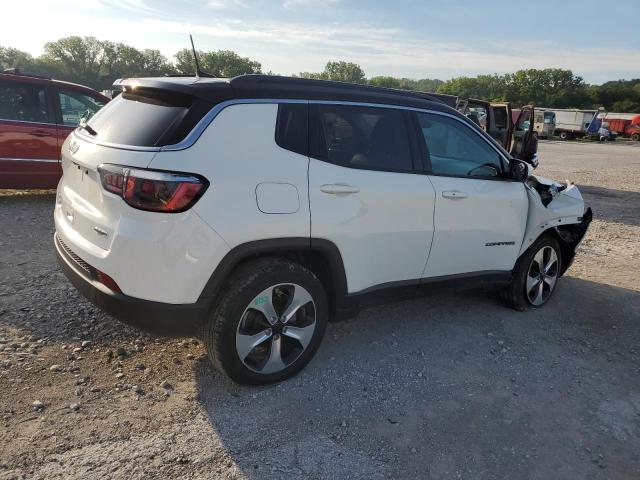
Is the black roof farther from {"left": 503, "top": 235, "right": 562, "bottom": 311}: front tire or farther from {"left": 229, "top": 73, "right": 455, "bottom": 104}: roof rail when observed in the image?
{"left": 503, "top": 235, "right": 562, "bottom": 311}: front tire

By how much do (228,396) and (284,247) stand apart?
0.98m

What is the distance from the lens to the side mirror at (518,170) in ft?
13.1

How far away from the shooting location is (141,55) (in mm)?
111875

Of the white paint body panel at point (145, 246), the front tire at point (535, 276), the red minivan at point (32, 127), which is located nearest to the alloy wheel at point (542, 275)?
the front tire at point (535, 276)

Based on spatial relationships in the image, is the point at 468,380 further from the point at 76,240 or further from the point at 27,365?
the point at 27,365

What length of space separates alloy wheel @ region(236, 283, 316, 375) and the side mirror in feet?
6.88

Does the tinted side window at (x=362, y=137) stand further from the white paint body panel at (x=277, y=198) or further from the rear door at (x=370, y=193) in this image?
the white paint body panel at (x=277, y=198)

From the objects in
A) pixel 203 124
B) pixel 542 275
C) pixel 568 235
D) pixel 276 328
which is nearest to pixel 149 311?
pixel 276 328

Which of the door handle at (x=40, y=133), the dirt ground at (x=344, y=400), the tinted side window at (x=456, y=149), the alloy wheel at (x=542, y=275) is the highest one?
the tinted side window at (x=456, y=149)

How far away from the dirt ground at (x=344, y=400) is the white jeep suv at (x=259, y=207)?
40 cm

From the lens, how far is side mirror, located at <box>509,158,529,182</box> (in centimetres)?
398

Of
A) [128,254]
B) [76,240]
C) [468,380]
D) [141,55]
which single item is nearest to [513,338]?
[468,380]

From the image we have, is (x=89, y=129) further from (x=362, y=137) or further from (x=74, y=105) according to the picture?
(x=74, y=105)

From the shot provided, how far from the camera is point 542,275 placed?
4574mm
